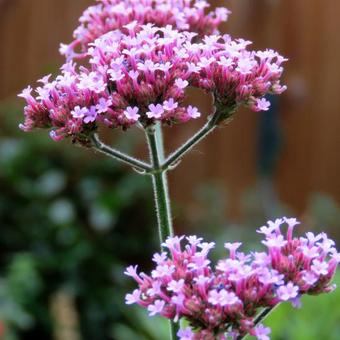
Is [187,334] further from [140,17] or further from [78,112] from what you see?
[140,17]

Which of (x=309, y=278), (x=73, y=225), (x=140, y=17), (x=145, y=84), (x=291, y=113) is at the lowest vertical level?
(x=309, y=278)

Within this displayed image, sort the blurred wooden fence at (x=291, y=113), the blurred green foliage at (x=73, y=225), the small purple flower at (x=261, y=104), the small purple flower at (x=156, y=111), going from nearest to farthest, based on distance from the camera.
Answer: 1. the small purple flower at (x=156, y=111)
2. the small purple flower at (x=261, y=104)
3. the blurred green foliage at (x=73, y=225)
4. the blurred wooden fence at (x=291, y=113)

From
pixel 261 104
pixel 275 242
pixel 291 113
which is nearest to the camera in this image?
pixel 275 242

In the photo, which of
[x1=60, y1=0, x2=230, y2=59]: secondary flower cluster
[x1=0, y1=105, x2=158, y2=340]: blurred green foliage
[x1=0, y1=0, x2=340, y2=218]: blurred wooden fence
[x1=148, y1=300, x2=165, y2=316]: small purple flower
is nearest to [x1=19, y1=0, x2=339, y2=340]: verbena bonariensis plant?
[x1=148, y1=300, x2=165, y2=316]: small purple flower

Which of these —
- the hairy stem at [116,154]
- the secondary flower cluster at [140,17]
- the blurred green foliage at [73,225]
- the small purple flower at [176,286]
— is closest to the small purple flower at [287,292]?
the small purple flower at [176,286]

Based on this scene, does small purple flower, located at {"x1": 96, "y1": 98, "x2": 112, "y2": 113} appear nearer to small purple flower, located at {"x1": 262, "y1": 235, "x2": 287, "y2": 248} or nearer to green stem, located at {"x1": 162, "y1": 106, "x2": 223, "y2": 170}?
green stem, located at {"x1": 162, "y1": 106, "x2": 223, "y2": 170}

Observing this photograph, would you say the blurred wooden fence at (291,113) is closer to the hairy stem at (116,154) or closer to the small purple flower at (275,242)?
the hairy stem at (116,154)

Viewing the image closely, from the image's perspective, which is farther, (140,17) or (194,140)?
(140,17)

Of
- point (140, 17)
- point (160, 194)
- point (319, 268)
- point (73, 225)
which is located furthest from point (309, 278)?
point (73, 225)
